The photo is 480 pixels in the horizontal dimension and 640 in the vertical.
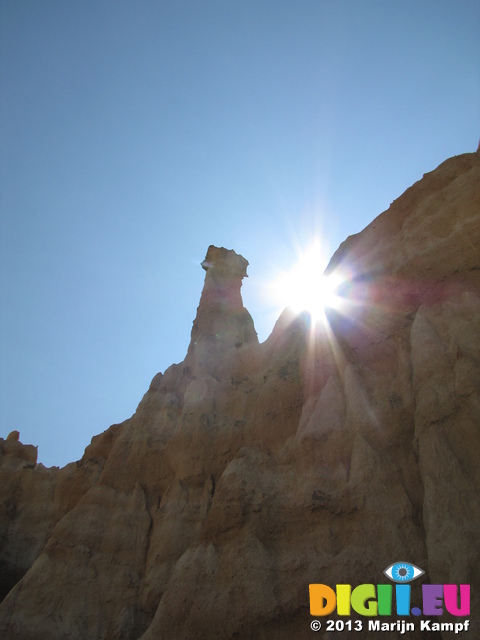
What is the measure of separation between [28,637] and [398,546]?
31.8 feet

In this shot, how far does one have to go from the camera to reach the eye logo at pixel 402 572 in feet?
26.8

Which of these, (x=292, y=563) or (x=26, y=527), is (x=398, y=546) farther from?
(x=26, y=527)

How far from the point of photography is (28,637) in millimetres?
11555

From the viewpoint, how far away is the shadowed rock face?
893 cm

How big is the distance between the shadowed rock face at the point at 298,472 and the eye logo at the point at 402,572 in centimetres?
11

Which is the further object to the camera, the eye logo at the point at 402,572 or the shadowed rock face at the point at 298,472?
the shadowed rock face at the point at 298,472

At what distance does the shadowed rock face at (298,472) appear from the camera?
8.93 metres

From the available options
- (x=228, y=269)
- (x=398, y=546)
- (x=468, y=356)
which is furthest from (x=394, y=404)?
(x=228, y=269)

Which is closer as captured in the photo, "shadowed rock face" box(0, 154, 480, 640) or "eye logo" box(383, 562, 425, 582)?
"eye logo" box(383, 562, 425, 582)

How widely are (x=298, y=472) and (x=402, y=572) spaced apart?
330 cm

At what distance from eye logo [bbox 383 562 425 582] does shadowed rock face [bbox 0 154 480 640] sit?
112 millimetres

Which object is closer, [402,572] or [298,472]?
[402,572]

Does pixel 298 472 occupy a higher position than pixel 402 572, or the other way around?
pixel 298 472

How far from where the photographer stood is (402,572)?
827 cm
